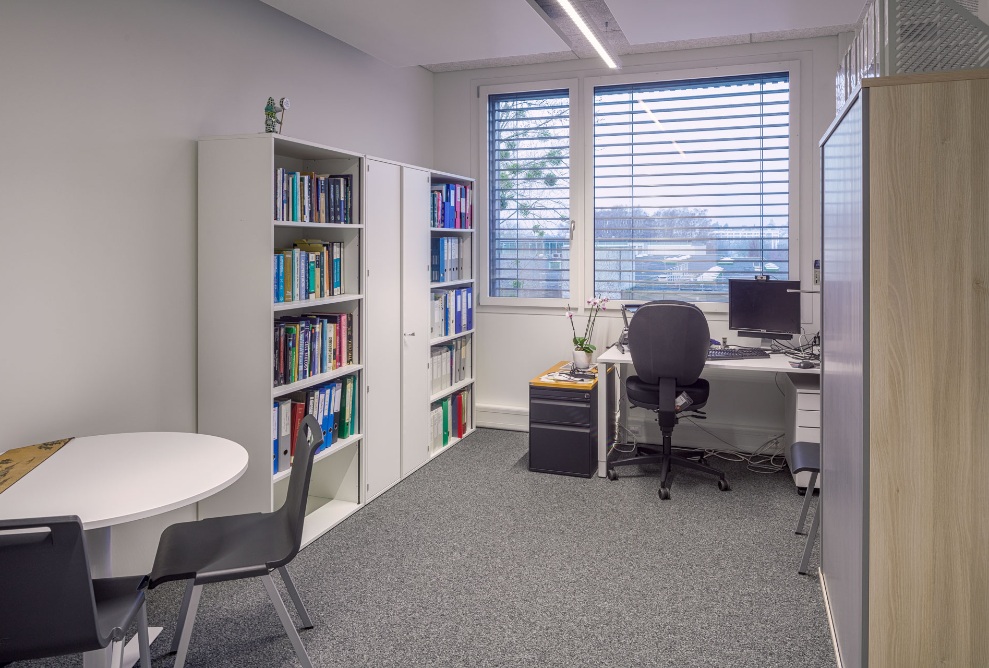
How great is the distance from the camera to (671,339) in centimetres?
407

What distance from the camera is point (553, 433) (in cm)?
450

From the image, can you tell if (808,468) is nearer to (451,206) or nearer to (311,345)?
(311,345)

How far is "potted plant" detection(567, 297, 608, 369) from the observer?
4.88 metres

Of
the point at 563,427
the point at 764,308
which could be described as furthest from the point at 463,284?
the point at 764,308

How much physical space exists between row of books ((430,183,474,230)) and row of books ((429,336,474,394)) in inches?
33.0

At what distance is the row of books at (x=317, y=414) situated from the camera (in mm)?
3359

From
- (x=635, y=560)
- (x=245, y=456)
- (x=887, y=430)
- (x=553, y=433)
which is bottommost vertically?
(x=635, y=560)

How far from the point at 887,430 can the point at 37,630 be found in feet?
6.57

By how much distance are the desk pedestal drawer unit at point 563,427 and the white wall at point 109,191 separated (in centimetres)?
204

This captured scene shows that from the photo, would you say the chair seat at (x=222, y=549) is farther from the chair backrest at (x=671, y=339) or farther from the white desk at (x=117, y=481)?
the chair backrest at (x=671, y=339)

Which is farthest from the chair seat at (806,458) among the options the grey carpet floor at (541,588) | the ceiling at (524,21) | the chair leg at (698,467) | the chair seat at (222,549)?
the ceiling at (524,21)

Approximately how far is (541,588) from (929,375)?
1.88 m

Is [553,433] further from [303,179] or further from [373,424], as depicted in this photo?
[303,179]

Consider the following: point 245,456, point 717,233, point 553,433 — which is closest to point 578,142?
point 717,233
